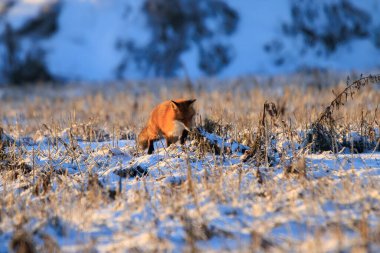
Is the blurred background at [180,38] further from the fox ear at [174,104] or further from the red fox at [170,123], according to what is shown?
the fox ear at [174,104]

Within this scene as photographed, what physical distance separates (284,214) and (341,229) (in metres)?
0.45

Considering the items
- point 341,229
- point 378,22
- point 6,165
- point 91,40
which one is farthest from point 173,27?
point 341,229

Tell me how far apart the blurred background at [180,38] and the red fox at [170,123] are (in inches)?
1047

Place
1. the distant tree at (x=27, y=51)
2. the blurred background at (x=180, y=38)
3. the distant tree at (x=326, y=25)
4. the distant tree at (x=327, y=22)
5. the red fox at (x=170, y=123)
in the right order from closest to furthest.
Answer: the red fox at (x=170, y=123), the distant tree at (x=27, y=51), the blurred background at (x=180, y=38), the distant tree at (x=326, y=25), the distant tree at (x=327, y=22)

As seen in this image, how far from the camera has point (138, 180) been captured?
4.43 metres

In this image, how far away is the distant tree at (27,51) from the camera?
33.1m

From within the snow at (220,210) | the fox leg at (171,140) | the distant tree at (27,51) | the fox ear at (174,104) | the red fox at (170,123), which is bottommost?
the snow at (220,210)

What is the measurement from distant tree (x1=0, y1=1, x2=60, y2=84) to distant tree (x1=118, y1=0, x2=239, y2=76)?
601 centimetres

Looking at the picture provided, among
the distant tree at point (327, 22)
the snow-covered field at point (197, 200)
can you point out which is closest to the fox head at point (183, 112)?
the snow-covered field at point (197, 200)

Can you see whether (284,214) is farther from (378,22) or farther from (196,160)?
(378,22)

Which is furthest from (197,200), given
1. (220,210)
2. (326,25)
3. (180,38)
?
(326,25)

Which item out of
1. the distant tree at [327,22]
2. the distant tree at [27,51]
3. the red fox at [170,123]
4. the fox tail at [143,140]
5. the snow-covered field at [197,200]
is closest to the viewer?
the snow-covered field at [197,200]

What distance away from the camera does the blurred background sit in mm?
33281

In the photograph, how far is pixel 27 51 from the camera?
3394cm
